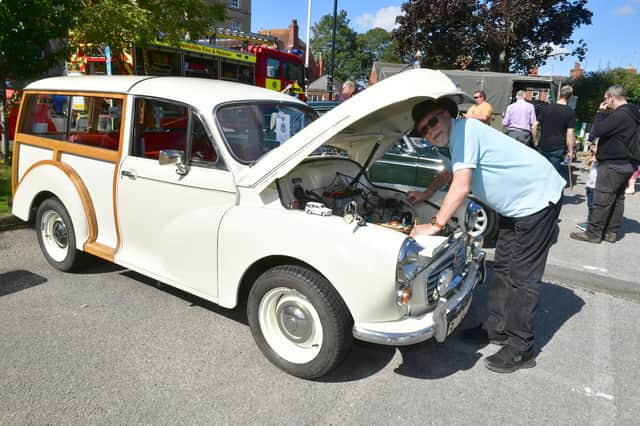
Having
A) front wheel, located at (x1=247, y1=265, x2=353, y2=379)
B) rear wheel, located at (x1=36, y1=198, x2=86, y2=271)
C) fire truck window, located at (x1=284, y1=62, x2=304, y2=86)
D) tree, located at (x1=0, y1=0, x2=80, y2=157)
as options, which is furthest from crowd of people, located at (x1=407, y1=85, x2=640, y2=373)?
fire truck window, located at (x1=284, y1=62, x2=304, y2=86)

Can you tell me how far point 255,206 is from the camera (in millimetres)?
2963

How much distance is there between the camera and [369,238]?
8.23 ft

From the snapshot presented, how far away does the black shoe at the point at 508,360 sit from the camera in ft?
10.1

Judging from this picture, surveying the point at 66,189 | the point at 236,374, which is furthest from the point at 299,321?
the point at 66,189

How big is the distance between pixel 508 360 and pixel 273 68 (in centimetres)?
1580

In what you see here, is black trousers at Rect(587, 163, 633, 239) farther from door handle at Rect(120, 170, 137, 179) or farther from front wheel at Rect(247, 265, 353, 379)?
door handle at Rect(120, 170, 137, 179)

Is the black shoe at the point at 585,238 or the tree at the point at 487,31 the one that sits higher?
the tree at the point at 487,31

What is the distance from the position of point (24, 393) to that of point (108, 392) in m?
0.48

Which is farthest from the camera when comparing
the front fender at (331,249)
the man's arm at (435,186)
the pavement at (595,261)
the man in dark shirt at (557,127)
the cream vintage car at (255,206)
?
the man in dark shirt at (557,127)

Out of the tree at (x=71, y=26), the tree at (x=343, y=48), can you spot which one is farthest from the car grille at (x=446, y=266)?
the tree at (x=343, y=48)

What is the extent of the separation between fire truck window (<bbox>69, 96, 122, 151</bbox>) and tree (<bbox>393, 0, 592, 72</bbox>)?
18.9 metres

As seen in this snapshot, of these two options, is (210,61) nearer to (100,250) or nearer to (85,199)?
(85,199)

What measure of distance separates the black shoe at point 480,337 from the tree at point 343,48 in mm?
71613

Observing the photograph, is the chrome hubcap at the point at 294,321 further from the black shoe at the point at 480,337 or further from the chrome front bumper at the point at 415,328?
the black shoe at the point at 480,337
